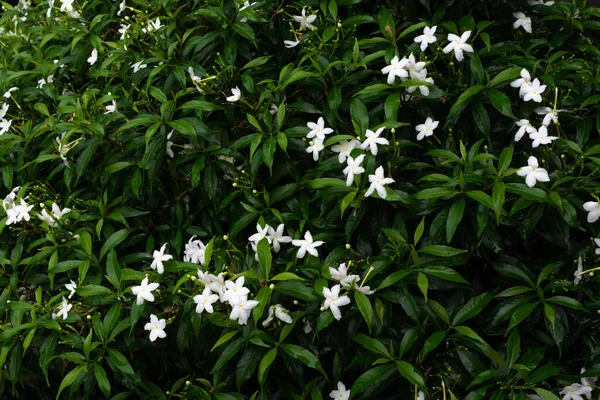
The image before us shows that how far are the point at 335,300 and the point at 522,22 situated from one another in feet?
3.93

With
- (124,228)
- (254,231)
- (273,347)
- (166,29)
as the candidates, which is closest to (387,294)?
(273,347)

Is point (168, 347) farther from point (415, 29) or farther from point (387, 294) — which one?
point (415, 29)

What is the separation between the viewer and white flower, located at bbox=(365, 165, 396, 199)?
1.92m

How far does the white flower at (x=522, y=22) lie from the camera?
238 cm

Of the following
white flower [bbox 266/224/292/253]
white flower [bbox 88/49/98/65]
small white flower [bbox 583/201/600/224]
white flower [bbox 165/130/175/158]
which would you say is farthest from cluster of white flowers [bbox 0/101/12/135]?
small white flower [bbox 583/201/600/224]

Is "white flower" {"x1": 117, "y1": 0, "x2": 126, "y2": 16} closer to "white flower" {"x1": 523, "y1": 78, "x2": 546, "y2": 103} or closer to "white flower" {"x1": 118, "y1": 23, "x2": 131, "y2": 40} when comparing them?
"white flower" {"x1": 118, "y1": 23, "x2": 131, "y2": 40}

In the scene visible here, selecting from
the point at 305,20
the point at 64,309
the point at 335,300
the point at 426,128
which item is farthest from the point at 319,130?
the point at 64,309

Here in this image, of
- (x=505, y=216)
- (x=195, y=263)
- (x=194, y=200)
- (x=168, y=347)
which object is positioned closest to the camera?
(x=505, y=216)

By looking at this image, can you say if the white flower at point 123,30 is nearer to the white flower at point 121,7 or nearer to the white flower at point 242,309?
the white flower at point 121,7

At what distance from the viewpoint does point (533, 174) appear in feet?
6.12

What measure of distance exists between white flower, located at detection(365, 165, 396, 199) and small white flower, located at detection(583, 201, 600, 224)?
508mm

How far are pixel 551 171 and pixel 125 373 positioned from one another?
1350 mm

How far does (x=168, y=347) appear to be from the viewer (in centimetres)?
223

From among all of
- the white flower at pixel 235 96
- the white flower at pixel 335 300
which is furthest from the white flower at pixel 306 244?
the white flower at pixel 235 96
